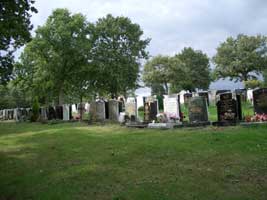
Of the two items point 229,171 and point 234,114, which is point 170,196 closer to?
point 229,171

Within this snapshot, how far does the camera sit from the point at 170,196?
5.11m

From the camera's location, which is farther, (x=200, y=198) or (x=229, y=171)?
(x=229, y=171)

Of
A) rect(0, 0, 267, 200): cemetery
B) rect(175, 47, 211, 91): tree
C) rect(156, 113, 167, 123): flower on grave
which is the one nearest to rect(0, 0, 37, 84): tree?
rect(0, 0, 267, 200): cemetery

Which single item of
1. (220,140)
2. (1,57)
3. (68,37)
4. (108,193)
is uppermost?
(68,37)

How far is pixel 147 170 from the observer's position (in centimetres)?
670

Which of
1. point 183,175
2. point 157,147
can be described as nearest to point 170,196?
point 183,175

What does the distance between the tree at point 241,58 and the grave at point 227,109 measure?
41.8m

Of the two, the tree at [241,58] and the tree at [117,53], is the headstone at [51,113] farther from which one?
the tree at [241,58]

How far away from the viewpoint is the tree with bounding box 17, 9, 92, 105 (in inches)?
1344

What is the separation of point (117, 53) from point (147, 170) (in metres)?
31.1

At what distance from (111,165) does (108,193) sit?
1879 mm

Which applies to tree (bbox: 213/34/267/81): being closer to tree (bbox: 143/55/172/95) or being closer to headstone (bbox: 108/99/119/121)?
tree (bbox: 143/55/172/95)

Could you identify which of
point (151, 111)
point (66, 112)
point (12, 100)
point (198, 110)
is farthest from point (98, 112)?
point (12, 100)

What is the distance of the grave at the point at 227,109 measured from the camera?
44.3ft
